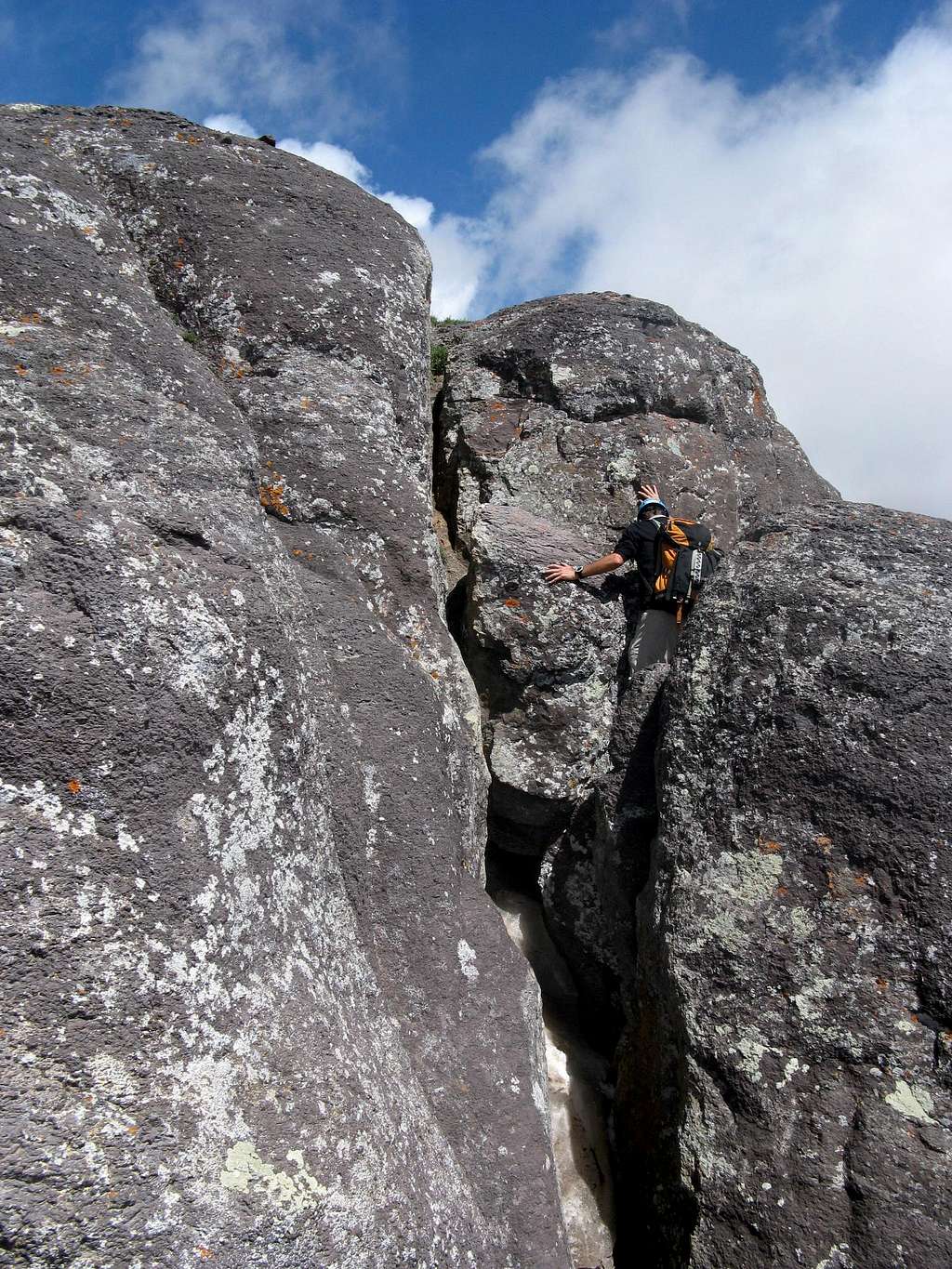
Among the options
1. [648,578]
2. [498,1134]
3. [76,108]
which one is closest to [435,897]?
[498,1134]

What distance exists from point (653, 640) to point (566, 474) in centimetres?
185

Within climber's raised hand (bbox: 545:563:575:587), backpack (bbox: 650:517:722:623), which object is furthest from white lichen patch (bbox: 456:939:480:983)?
backpack (bbox: 650:517:722:623)

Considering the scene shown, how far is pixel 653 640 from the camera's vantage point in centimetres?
703

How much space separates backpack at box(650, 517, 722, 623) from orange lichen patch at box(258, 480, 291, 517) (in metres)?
2.95

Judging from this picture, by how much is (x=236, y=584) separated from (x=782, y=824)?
11.2ft

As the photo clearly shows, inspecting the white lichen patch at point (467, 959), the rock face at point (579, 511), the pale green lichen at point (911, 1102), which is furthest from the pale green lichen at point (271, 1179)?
the rock face at point (579, 511)

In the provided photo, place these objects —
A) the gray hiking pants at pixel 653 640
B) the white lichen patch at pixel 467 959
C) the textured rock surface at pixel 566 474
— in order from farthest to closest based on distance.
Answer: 1. the gray hiking pants at pixel 653 640
2. the textured rock surface at pixel 566 474
3. the white lichen patch at pixel 467 959

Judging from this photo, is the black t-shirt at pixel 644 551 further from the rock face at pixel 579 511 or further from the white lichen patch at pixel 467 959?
the white lichen patch at pixel 467 959

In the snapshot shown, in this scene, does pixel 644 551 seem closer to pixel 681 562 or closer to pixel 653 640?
pixel 681 562

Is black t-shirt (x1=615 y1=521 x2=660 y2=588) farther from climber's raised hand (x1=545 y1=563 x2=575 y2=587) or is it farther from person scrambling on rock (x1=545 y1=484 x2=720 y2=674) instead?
climber's raised hand (x1=545 y1=563 x2=575 y2=587)

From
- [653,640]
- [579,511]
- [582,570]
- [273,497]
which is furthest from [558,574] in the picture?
[273,497]

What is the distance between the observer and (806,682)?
5.66 m

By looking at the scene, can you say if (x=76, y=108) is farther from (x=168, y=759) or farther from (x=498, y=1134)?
(x=498, y=1134)

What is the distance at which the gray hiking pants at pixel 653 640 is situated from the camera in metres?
6.98
